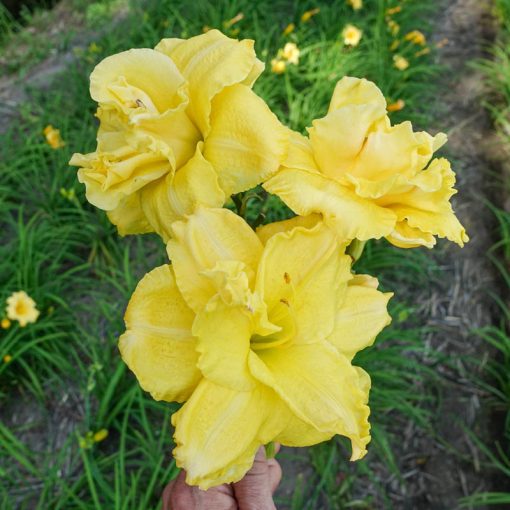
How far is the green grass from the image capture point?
82.1 inches

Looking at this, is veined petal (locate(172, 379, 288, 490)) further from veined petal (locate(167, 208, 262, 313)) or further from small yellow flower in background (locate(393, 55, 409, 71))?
small yellow flower in background (locate(393, 55, 409, 71))

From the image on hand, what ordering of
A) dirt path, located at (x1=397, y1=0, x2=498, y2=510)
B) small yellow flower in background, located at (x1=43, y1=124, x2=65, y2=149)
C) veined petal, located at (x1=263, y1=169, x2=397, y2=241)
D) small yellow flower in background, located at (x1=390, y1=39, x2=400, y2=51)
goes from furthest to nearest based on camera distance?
small yellow flower in background, located at (x1=390, y1=39, x2=400, y2=51) < small yellow flower in background, located at (x1=43, y1=124, x2=65, y2=149) < dirt path, located at (x1=397, y1=0, x2=498, y2=510) < veined petal, located at (x1=263, y1=169, x2=397, y2=241)

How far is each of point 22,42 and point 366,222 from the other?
4242mm

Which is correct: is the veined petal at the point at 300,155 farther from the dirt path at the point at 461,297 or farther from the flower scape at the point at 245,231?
the dirt path at the point at 461,297

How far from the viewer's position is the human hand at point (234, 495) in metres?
1.26

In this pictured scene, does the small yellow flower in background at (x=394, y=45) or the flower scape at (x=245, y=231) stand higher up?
the flower scape at (x=245, y=231)

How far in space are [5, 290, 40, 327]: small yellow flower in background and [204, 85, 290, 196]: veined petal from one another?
1.57 m

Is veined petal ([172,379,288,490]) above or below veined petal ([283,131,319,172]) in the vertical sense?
below

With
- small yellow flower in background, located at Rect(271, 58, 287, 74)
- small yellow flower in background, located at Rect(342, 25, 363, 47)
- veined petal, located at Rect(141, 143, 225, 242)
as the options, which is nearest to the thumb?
veined petal, located at Rect(141, 143, 225, 242)

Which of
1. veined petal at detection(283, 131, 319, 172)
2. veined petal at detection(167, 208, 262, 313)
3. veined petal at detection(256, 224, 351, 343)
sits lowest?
veined petal at detection(256, 224, 351, 343)

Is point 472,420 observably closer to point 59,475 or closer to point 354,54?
point 59,475

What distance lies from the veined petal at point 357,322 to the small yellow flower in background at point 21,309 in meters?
1.62

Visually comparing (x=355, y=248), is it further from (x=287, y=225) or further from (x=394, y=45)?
(x=394, y=45)

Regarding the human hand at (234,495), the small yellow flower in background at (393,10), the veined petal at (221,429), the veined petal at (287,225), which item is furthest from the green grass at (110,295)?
the veined petal at (287,225)
